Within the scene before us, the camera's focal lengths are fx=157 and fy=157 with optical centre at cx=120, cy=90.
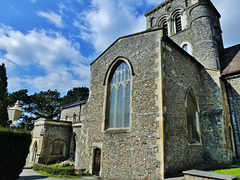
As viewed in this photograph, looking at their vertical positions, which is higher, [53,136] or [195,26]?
[195,26]

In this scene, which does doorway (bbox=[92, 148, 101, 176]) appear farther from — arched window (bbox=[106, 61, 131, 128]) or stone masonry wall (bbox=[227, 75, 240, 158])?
stone masonry wall (bbox=[227, 75, 240, 158])

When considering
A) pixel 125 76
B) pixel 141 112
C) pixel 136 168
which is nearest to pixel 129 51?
pixel 125 76

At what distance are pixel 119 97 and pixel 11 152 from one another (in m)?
6.41

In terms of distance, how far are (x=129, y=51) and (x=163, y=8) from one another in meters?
14.3

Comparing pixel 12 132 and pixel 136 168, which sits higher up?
pixel 12 132

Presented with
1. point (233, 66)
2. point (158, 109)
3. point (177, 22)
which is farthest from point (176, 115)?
point (177, 22)

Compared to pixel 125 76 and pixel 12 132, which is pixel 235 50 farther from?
pixel 12 132

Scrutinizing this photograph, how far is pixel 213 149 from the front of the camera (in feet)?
32.5

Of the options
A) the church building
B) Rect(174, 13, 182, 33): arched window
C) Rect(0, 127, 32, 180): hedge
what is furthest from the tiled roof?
Rect(0, 127, 32, 180): hedge

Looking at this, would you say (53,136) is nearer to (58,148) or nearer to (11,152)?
(58,148)

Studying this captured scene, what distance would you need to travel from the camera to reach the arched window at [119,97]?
9.12m

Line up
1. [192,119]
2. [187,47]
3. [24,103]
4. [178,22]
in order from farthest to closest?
[24,103] → [178,22] → [187,47] → [192,119]

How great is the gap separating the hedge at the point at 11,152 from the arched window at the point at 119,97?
5312 millimetres

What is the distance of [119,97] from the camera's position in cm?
977
